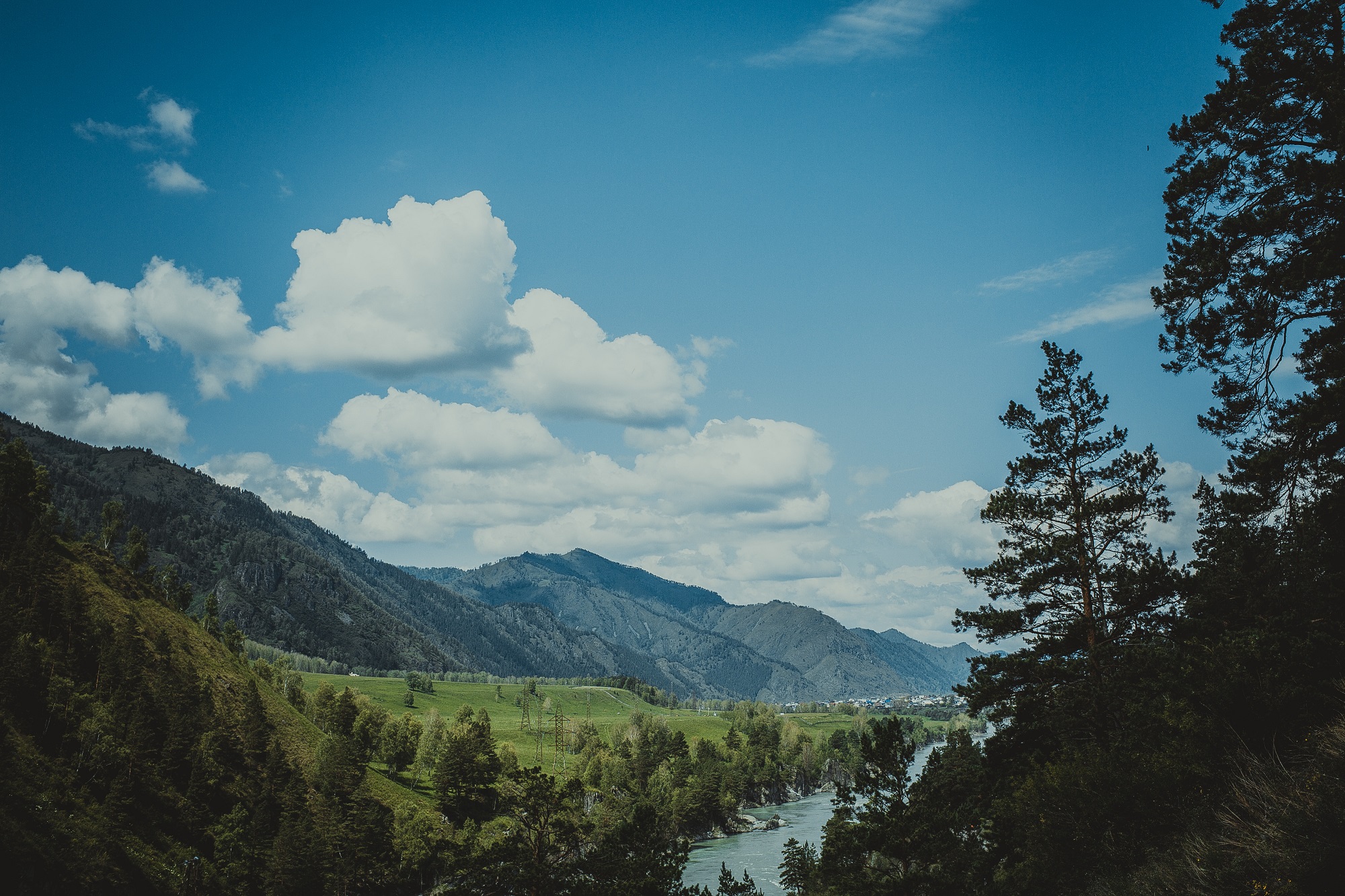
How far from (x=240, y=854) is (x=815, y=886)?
53.5m

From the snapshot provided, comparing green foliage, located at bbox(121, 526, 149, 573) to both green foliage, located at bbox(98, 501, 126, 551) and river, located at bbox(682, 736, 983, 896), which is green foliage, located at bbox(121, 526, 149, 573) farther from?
river, located at bbox(682, 736, 983, 896)

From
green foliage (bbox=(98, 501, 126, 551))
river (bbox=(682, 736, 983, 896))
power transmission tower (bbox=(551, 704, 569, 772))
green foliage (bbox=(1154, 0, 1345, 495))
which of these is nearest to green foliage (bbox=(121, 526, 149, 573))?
green foliage (bbox=(98, 501, 126, 551))

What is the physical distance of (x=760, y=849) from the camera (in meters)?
114

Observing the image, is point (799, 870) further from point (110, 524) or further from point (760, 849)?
point (110, 524)

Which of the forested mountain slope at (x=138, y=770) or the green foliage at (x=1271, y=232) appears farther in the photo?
the forested mountain slope at (x=138, y=770)

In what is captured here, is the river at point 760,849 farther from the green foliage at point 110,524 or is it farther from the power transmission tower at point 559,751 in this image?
the green foliage at point 110,524

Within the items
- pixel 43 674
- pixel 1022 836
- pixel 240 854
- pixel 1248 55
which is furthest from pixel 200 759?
pixel 1248 55

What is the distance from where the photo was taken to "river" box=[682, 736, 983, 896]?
91.6 metres

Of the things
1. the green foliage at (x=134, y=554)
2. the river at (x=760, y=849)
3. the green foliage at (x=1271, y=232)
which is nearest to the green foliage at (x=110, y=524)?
the green foliage at (x=134, y=554)

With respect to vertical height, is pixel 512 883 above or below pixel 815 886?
above

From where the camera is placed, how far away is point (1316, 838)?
38.3 feet

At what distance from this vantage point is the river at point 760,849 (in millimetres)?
91562

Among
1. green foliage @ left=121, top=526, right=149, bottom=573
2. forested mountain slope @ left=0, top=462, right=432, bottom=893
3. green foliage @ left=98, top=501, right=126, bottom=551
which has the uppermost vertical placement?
green foliage @ left=98, top=501, right=126, bottom=551

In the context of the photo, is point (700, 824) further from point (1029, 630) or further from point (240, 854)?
point (1029, 630)
